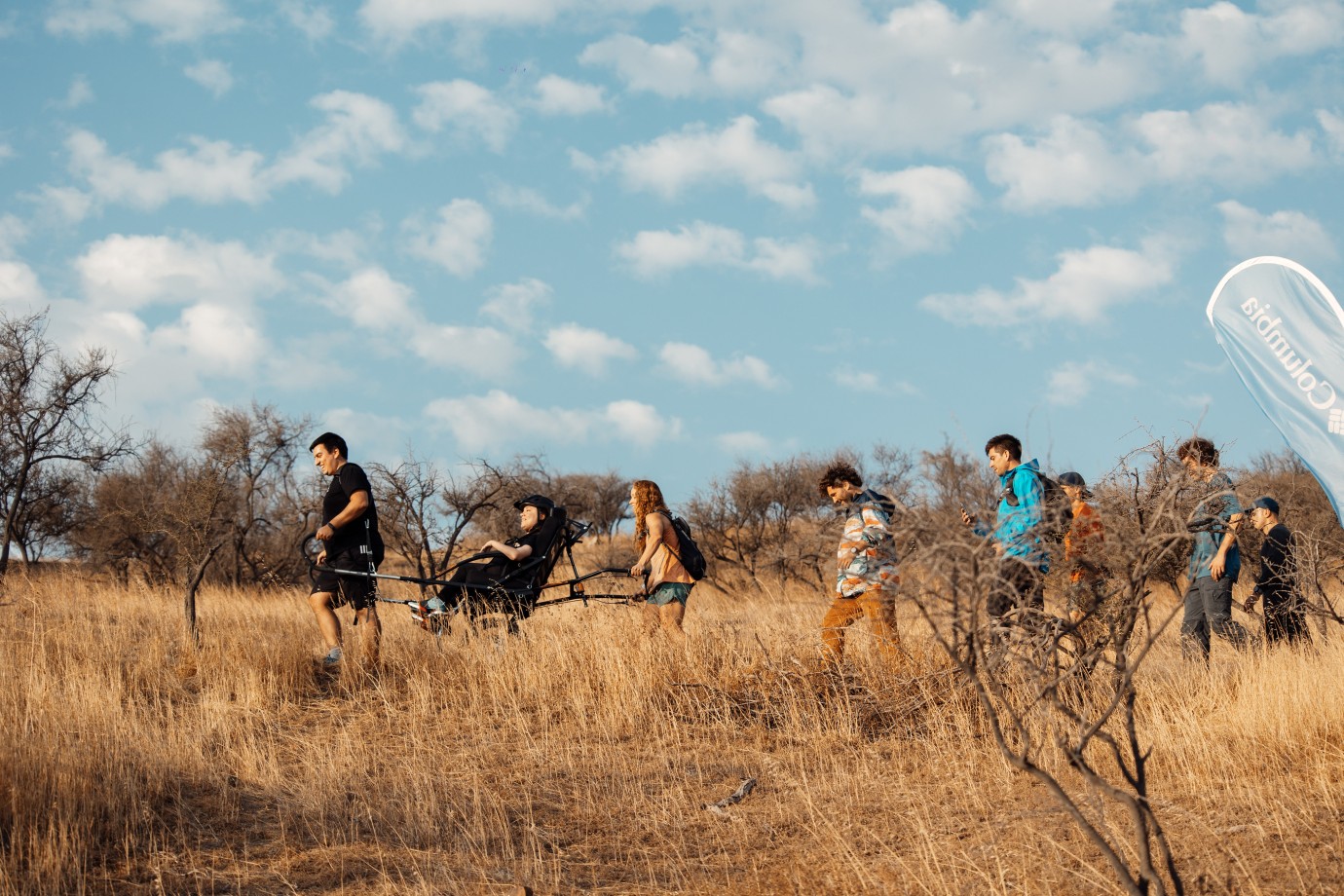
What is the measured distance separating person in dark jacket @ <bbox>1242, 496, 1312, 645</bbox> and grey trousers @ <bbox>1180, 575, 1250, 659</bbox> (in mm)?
324

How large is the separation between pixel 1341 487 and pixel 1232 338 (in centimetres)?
124

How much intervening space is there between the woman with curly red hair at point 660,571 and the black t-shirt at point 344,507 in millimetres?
2064

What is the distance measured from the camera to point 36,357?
1650 cm

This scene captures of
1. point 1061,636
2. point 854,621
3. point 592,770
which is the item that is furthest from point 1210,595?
point 1061,636

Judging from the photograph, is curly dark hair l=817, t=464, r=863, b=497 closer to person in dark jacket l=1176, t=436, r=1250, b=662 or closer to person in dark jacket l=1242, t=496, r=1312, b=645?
person in dark jacket l=1176, t=436, r=1250, b=662

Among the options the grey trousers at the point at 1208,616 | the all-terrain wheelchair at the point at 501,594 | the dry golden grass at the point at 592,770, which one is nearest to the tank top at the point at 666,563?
the all-terrain wheelchair at the point at 501,594

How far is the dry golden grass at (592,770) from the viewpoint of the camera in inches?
185

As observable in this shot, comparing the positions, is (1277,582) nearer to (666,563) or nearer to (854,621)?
(854,621)

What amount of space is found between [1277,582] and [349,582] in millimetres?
7306

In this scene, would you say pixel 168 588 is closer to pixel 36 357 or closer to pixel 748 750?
pixel 36 357

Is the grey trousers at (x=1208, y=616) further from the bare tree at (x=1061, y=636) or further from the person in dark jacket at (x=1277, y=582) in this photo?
the bare tree at (x=1061, y=636)

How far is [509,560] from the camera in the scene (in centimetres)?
934

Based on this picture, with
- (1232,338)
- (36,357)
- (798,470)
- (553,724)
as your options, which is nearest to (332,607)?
(553,724)

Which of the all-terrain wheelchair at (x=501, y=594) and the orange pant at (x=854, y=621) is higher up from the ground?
the all-terrain wheelchair at (x=501, y=594)
